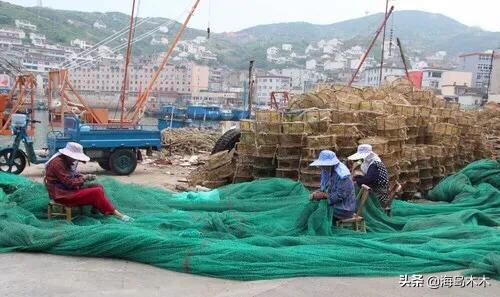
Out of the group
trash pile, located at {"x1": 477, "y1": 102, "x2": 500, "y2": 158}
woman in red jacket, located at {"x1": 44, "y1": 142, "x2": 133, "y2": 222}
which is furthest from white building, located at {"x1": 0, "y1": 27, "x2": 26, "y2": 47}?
woman in red jacket, located at {"x1": 44, "y1": 142, "x2": 133, "y2": 222}

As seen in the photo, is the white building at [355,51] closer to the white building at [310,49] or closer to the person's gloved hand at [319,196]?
the white building at [310,49]

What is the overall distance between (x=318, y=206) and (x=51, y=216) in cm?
314

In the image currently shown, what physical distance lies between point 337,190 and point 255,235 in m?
1.06

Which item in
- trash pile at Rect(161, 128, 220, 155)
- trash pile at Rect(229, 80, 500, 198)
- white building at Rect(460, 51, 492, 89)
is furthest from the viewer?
white building at Rect(460, 51, 492, 89)

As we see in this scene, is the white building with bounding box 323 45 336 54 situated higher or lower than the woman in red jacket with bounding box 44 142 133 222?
higher

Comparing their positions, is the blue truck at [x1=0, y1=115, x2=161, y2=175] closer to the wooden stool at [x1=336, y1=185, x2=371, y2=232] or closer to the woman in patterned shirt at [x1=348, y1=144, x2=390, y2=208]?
the woman in patterned shirt at [x1=348, y1=144, x2=390, y2=208]

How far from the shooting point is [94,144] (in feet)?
40.2

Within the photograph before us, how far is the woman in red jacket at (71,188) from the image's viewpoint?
613cm

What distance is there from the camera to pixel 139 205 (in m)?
6.99

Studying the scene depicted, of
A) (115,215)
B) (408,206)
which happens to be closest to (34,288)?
(115,215)

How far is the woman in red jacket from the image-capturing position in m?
6.13

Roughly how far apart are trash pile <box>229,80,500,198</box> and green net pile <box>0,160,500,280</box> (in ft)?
4.68

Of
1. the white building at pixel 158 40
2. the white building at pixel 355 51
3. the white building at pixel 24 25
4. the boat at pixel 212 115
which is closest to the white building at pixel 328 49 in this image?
the white building at pixel 355 51

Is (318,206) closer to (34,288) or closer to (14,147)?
(34,288)
